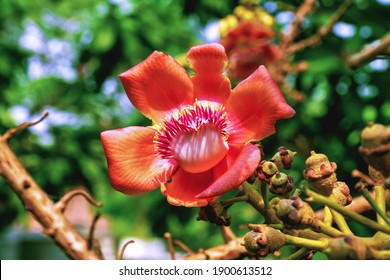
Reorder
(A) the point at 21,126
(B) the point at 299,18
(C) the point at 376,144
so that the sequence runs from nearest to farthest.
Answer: (C) the point at 376,144 < (A) the point at 21,126 < (B) the point at 299,18

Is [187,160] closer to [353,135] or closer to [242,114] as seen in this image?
[242,114]

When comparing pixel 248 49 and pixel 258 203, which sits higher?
pixel 258 203

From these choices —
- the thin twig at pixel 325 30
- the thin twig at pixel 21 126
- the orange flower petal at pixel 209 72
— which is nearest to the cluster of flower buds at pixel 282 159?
the orange flower petal at pixel 209 72

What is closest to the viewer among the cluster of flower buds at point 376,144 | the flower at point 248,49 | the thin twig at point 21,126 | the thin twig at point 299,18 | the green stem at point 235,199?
the cluster of flower buds at point 376,144

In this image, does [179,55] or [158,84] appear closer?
[158,84]

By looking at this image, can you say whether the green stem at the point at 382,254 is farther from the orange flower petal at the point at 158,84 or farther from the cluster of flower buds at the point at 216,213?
the orange flower petal at the point at 158,84

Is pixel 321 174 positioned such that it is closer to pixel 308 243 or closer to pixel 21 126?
pixel 308 243

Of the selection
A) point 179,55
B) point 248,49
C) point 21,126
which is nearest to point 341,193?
point 21,126

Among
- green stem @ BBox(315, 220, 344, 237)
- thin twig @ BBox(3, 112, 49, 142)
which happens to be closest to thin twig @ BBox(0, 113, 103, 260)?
thin twig @ BBox(3, 112, 49, 142)
